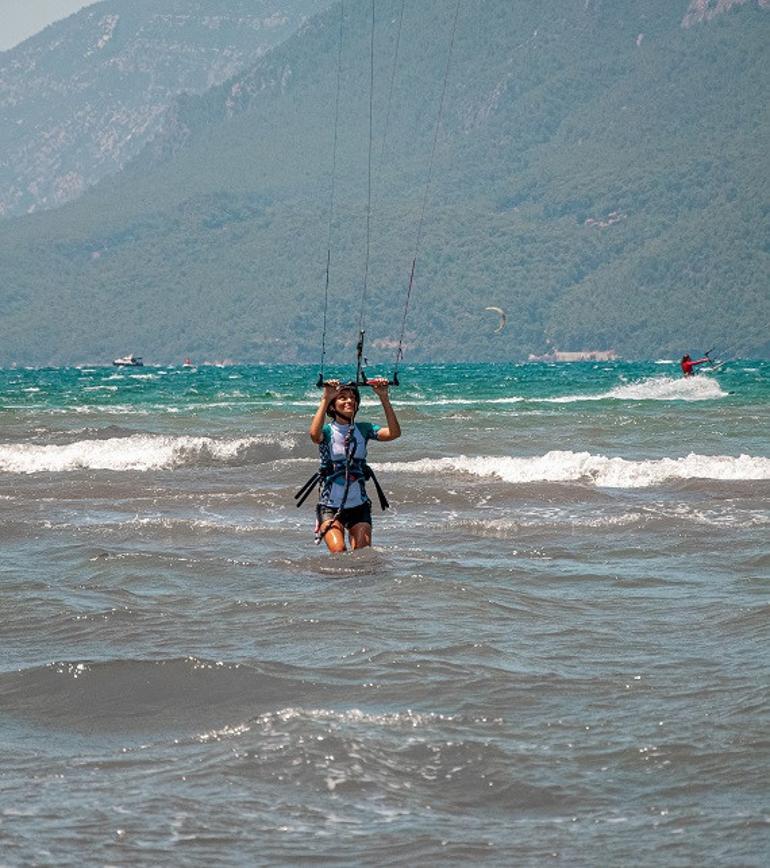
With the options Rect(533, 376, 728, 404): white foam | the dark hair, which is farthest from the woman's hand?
Rect(533, 376, 728, 404): white foam

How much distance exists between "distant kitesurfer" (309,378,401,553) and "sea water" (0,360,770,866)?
363mm

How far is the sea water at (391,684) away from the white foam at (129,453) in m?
8.96

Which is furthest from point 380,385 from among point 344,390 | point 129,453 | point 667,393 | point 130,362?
point 130,362

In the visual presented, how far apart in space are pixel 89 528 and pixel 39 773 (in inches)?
352

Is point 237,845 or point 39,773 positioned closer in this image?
point 237,845

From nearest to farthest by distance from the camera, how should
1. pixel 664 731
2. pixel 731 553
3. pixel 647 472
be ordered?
pixel 664 731 → pixel 731 553 → pixel 647 472

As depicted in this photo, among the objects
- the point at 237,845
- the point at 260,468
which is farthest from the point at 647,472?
the point at 237,845

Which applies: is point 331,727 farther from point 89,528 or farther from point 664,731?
point 89,528

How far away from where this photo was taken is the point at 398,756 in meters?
6.97

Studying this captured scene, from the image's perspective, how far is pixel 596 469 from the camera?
21.7 m

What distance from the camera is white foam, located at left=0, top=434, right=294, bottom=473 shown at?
27.2 metres

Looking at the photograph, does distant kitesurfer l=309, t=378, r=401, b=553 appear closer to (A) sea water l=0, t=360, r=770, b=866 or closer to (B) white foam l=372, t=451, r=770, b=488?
(A) sea water l=0, t=360, r=770, b=866

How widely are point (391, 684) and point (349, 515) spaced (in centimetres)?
415

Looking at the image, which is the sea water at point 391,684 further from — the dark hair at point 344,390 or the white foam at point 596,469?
the white foam at point 596,469
